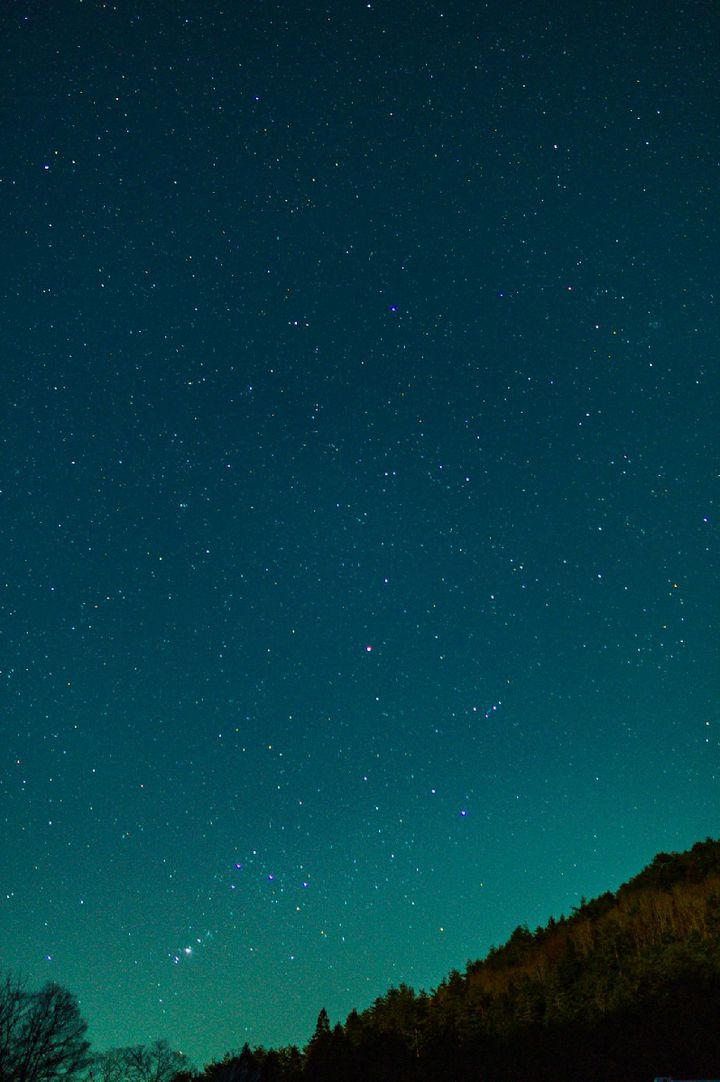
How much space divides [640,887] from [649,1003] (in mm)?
7484

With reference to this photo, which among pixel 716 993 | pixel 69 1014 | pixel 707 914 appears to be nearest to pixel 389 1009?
pixel 707 914

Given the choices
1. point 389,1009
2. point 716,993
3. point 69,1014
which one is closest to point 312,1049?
point 389,1009

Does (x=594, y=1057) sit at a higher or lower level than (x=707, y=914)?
lower

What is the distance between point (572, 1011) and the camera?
11008 mm

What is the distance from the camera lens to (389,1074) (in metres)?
11.8

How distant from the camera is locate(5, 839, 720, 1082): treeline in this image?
A: 9.32m

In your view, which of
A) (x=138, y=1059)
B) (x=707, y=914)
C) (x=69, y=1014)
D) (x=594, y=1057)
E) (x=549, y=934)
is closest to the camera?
(x=594, y=1057)

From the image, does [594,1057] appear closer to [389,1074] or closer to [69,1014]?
[389,1074]

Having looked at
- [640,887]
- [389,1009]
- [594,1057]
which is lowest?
[594,1057]

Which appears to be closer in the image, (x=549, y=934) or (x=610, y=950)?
(x=610, y=950)

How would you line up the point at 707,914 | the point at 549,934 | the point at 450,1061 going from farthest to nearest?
the point at 549,934 → the point at 707,914 → the point at 450,1061

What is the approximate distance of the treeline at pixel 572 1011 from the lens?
30.6 feet

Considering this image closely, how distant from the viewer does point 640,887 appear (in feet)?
56.0

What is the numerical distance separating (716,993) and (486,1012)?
13.4ft
